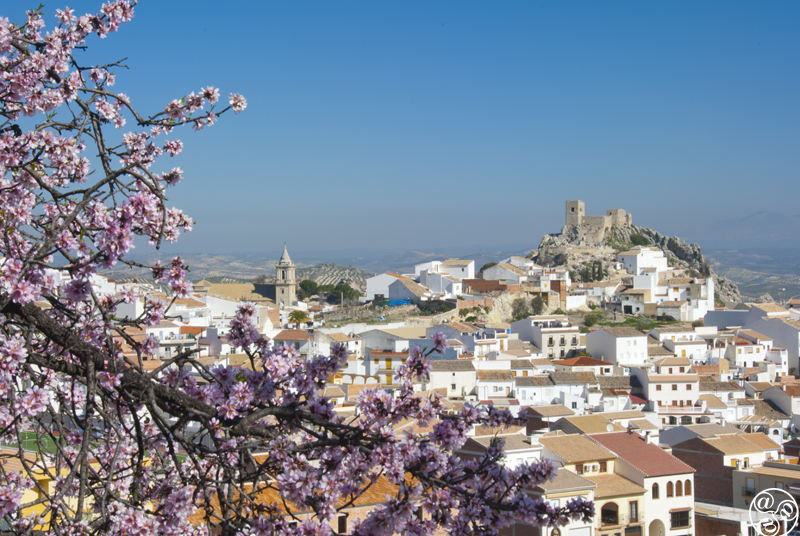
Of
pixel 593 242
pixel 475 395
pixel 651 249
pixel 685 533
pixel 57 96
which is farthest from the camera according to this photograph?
pixel 593 242

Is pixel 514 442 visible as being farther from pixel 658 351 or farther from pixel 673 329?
pixel 673 329

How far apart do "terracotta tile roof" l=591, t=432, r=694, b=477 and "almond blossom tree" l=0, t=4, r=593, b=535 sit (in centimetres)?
1876

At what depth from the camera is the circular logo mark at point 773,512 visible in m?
18.7

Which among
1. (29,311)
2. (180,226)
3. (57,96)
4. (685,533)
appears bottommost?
(685,533)

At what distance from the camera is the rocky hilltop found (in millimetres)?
68838

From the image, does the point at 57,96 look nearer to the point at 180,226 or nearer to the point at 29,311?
the point at 180,226

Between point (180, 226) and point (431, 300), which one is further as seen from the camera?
point (431, 300)

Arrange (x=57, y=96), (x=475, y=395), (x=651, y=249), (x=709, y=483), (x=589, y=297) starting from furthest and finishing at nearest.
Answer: (x=651, y=249) → (x=589, y=297) → (x=475, y=395) → (x=709, y=483) → (x=57, y=96)

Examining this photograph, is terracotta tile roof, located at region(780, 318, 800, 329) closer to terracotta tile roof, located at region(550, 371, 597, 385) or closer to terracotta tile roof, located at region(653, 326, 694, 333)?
terracotta tile roof, located at region(653, 326, 694, 333)

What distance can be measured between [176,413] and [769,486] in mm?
22808

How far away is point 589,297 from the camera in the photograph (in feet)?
188

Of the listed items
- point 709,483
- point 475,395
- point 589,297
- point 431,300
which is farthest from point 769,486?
point 589,297

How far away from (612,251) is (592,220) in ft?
29.8

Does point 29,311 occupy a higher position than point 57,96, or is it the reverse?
point 57,96
